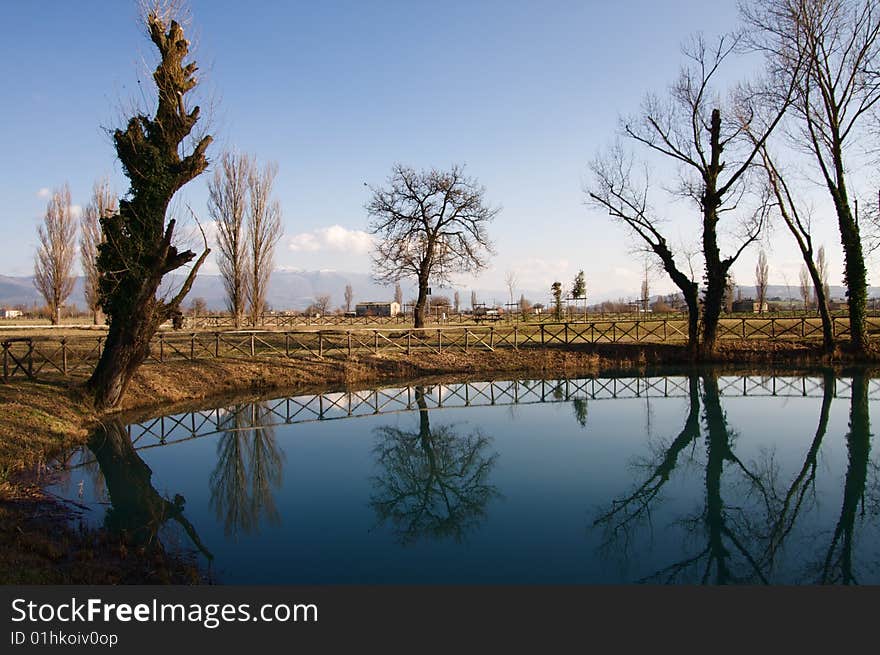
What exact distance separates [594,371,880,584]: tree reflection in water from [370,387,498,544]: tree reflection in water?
1808 millimetres

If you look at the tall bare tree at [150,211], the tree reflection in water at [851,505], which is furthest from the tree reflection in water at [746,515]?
the tall bare tree at [150,211]

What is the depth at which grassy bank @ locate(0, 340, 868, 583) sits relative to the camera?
18.2ft

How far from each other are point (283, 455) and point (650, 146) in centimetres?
1958

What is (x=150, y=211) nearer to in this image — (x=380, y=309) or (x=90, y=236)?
(x=90, y=236)

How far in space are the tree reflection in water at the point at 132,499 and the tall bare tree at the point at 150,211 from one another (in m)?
2.71

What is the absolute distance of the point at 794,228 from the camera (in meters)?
22.4

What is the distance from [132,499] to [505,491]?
5.35 meters

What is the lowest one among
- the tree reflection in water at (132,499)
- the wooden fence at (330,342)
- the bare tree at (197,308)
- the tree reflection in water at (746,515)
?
the tree reflection in water at (132,499)

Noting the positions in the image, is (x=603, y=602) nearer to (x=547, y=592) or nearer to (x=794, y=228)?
(x=547, y=592)

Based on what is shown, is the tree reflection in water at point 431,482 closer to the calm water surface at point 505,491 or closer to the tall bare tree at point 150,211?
the calm water surface at point 505,491

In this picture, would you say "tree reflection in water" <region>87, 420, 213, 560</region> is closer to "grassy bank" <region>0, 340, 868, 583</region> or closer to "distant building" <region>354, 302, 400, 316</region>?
"grassy bank" <region>0, 340, 868, 583</region>

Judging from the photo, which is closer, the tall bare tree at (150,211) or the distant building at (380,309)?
the tall bare tree at (150,211)

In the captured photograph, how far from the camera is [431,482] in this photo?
351 inches

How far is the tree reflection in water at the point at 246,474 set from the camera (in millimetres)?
7242
